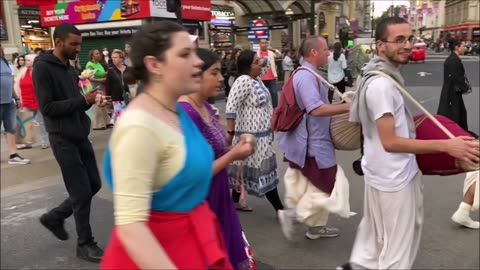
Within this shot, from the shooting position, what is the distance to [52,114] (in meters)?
3.28

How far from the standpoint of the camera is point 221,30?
23.8m

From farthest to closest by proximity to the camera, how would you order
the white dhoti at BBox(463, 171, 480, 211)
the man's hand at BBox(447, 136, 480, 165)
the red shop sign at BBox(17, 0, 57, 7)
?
the red shop sign at BBox(17, 0, 57, 7) < the white dhoti at BBox(463, 171, 480, 211) < the man's hand at BBox(447, 136, 480, 165)

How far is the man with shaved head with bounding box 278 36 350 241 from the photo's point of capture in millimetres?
3732

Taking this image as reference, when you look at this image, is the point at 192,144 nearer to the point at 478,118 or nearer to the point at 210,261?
the point at 210,261

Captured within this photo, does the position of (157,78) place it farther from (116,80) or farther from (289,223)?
(116,80)

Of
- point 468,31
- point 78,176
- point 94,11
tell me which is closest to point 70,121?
point 78,176

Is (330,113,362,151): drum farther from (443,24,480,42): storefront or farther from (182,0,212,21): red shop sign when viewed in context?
(443,24,480,42): storefront

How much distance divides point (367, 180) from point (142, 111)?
1708 millimetres

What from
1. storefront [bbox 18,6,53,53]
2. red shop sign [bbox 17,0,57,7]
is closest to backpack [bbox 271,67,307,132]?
storefront [bbox 18,6,53,53]

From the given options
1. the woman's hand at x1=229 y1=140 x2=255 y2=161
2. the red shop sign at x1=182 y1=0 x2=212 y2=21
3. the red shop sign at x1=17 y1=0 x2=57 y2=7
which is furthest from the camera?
the red shop sign at x1=17 y1=0 x2=57 y2=7

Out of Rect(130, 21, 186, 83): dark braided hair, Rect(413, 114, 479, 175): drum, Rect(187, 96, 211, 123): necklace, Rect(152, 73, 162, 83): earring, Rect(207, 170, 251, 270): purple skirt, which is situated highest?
Rect(130, 21, 186, 83): dark braided hair

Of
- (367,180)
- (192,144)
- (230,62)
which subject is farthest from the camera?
(230,62)

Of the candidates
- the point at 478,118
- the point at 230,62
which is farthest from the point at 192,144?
the point at 230,62

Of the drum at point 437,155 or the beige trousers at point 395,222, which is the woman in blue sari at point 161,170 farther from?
the drum at point 437,155
